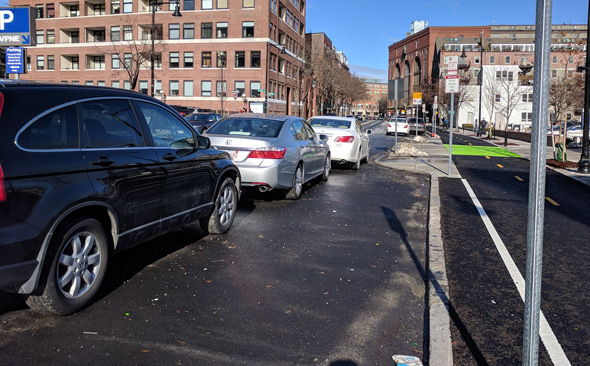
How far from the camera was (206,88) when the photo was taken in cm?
6247

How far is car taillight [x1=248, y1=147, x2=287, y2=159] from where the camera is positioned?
27.9 ft

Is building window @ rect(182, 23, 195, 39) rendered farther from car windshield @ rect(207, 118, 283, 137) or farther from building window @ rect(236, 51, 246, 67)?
car windshield @ rect(207, 118, 283, 137)

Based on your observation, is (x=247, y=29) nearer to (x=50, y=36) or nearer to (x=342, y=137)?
(x=50, y=36)

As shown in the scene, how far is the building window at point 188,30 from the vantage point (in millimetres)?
61625

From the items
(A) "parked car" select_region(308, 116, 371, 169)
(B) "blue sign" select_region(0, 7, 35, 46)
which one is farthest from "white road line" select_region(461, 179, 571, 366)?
(B) "blue sign" select_region(0, 7, 35, 46)

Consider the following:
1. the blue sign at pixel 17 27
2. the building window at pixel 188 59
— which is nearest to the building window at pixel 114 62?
the building window at pixel 188 59

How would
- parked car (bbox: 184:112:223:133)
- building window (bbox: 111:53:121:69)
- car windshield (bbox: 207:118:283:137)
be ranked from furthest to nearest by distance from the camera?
building window (bbox: 111:53:121:69), parked car (bbox: 184:112:223:133), car windshield (bbox: 207:118:283:137)

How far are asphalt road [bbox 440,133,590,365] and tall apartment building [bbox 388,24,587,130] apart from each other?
66.5 m

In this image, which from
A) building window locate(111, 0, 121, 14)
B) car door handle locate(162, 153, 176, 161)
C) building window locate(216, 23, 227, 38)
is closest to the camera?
car door handle locate(162, 153, 176, 161)

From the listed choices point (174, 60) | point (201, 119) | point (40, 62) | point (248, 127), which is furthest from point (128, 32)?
point (248, 127)

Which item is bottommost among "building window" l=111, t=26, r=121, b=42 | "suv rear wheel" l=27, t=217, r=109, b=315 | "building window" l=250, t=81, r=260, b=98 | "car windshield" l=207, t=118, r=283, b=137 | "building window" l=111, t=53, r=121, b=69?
"suv rear wheel" l=27, t=217, r=109, b=315

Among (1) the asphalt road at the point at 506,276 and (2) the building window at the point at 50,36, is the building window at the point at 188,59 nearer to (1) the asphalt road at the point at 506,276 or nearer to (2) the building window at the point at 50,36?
(2) the building window at the point at 50,36

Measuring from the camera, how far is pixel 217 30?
61.4 m

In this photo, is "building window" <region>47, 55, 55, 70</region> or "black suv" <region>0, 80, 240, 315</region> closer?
"black suv" <region>0, 80, 240, 315</region>
